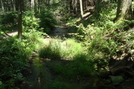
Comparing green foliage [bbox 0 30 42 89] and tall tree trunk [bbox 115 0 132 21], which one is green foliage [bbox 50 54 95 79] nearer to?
green foliage [bbox 0 30 42 89]

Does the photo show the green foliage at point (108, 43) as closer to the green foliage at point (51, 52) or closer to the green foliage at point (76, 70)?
the green foliage at point (76, 70)

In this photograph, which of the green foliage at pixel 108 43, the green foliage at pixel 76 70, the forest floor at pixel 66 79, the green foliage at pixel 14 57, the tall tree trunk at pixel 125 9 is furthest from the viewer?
the tall tree trunk at pixel 125 9

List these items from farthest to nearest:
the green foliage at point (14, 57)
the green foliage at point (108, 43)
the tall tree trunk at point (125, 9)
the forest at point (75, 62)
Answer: the tall tree trunk at point (125, 9), the green foliage at point (108, 43), the forest at point (75, 62), the green foliage at point (14, 57)

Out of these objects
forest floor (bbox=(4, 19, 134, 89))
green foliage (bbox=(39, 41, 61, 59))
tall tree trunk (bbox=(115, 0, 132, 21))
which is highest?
tall tree trunk (bbox=(115, 0, 132, 21))

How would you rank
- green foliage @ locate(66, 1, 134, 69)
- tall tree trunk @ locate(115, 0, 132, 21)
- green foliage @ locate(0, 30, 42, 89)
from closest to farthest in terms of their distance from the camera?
1. green foliage @ locate(0, 30, 42, 89)
2. green foliage @ locate(66, 1, 134, 69)
3. tall tree trunk @ locate(115, 0, 132, 21)

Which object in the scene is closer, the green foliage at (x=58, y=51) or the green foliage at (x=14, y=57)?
the green foliage at (x=14, y=57)

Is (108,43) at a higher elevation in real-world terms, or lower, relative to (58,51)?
higher

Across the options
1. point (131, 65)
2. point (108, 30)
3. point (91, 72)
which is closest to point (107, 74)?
point (91, 72)

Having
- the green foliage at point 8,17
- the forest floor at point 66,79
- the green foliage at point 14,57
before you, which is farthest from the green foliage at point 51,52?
the green foliage at point 8,17

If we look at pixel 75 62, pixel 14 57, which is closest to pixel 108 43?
pixel 75 62

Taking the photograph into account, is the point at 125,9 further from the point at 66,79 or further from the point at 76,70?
the point at 66,79

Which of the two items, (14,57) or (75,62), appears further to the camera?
(75,62)

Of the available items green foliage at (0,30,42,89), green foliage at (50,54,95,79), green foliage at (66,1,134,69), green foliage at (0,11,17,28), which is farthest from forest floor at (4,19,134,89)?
green foliage at (0,11,17,28)

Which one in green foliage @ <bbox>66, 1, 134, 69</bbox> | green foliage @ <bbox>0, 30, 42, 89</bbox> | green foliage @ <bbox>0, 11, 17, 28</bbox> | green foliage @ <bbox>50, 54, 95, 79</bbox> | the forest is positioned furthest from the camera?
green foliage @ <bbox>0, 11, 17, 28</bbox>
